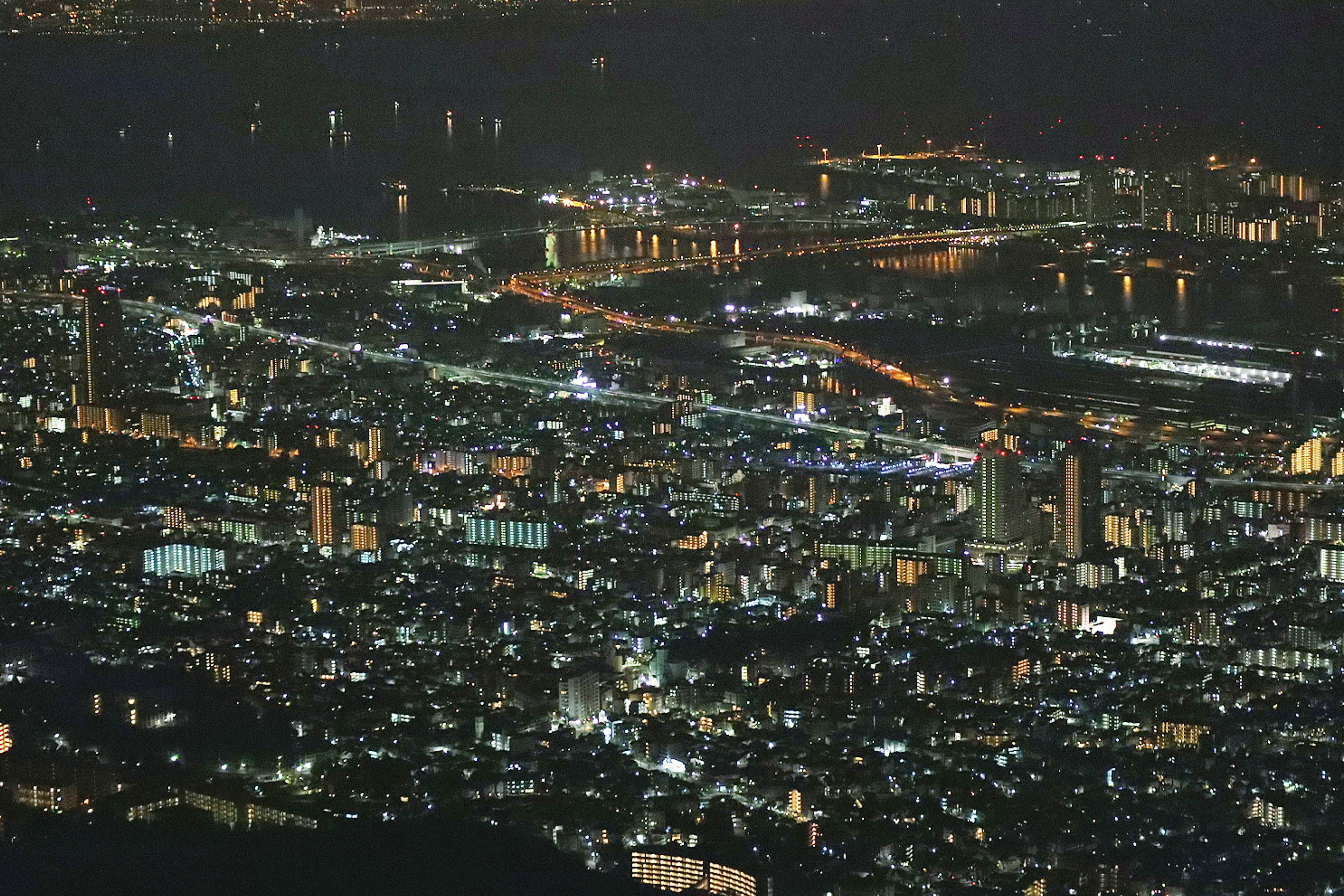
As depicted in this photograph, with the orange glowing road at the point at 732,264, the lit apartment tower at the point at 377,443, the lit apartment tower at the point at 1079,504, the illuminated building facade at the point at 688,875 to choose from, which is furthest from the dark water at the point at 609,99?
the illuminated building facade at the point at 688,875

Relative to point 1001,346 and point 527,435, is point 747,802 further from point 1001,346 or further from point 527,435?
point 1001,346

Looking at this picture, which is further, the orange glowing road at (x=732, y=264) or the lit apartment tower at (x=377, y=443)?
the orange glowing road at (x=732, y=264)

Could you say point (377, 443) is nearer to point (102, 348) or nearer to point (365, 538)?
point (365, 538)

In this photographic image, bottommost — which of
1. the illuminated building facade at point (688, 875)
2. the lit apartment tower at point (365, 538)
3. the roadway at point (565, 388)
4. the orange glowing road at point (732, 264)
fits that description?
the illuminated building facade at point (688, 875)

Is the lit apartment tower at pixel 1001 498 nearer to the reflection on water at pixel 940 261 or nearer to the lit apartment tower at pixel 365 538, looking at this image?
the lit apartment tower at pixel 365 538

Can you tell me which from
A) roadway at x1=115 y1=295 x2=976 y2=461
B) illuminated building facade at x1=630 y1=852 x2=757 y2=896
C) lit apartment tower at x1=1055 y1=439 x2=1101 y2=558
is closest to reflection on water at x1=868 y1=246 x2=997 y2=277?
roadway at x1=115 y1=295 x2=976 y2=461
